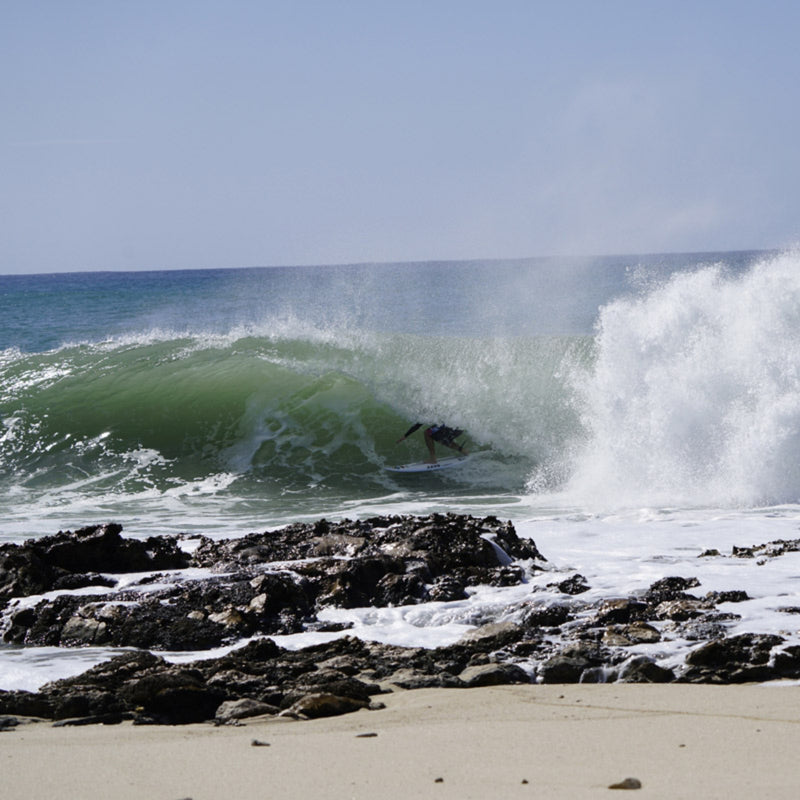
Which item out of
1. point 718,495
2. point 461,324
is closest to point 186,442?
point 718,495

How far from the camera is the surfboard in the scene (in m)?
15.2

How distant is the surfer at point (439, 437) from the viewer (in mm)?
15938

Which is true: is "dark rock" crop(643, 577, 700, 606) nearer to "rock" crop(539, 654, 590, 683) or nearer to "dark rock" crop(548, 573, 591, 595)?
"dark rock" crop(548, 573, 591, 595)

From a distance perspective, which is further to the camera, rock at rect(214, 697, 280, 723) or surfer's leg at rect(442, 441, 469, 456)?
surfer's leg at rect(442, 441, 469, 456)

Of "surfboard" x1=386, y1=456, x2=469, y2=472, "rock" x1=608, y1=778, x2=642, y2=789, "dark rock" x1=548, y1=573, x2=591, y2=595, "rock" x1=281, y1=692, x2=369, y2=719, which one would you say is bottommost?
"rock" x1=281, y1=692, x2=369, y2=719

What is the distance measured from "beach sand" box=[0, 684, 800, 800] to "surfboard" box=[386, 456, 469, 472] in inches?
397

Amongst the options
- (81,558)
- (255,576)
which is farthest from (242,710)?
(81,558)

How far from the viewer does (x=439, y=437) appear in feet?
53.6

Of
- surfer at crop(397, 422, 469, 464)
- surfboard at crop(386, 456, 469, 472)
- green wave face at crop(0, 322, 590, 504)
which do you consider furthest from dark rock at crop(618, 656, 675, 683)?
surfer at crop(397, 422, 469, 464)

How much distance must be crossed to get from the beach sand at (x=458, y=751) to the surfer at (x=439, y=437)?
10848mm

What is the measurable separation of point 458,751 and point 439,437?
40.6 feet

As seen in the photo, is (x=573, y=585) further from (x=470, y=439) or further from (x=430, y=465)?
(x=470, y=439)

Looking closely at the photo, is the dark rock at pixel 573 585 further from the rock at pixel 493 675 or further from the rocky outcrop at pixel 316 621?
the rock at pixel 493 675

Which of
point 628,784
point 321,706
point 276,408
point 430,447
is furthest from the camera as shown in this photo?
point 276,408
